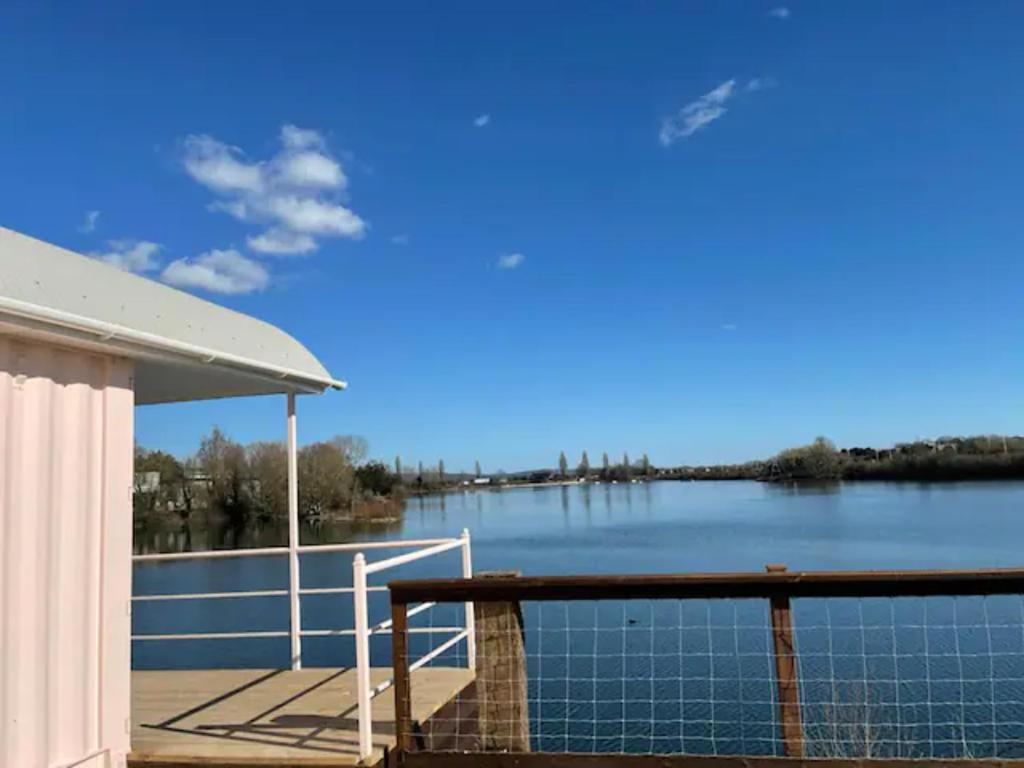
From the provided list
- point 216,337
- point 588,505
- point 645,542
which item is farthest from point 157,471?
point 216,337

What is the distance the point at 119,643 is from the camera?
3529 millimetres

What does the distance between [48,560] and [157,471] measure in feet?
143

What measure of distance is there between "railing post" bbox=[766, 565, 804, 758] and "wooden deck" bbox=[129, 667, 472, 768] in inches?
64.0

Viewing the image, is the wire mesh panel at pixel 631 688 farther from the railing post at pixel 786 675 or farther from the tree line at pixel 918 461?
the tree line at pixel 918 461

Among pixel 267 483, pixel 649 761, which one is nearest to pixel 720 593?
pixel 649 761

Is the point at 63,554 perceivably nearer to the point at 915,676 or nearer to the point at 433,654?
the point at 433,654

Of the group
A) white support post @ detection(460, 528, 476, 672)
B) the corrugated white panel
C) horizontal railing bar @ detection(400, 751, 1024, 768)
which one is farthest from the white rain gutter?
horizontal railing bar @ detection(400, 751, 1024, 768)

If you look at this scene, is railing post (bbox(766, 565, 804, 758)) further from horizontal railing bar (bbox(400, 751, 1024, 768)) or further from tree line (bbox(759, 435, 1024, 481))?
tree line (bbox(759, 435, 1024, 481))

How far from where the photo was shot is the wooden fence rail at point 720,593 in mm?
2619

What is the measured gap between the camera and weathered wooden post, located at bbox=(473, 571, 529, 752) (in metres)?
3.87

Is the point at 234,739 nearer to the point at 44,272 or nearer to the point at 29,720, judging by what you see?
the point at 29,720

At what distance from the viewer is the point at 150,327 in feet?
11.9

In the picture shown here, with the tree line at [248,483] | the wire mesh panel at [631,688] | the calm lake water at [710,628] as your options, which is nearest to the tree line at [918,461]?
the calm lake water at [710,628]

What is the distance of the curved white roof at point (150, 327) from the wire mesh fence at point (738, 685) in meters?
2.00
